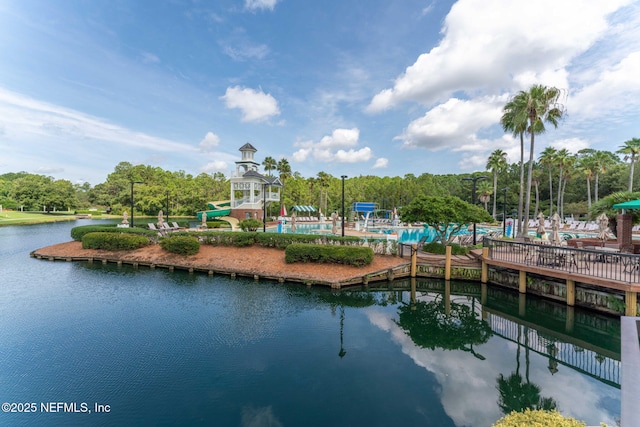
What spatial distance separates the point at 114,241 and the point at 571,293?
2797cm

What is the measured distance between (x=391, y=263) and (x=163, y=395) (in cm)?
1348

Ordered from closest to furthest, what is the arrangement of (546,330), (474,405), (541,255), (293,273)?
(474,405)
(546,330)
(541,255)
(293,273)

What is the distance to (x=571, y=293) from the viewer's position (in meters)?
12.5

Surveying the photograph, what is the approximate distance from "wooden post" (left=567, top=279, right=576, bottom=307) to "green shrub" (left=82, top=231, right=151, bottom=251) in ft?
85.1

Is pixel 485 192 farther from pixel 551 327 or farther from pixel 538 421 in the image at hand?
pixel 538 421

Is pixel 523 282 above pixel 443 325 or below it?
above

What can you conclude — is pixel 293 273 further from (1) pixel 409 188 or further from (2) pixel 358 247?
(1) pixel 409 188

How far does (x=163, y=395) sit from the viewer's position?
689 cm

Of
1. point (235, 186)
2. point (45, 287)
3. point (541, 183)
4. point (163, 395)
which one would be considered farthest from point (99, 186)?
point (541, 183)

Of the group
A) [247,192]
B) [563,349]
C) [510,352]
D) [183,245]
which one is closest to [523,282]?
[563,349]

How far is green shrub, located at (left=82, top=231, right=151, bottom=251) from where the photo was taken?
21.4m

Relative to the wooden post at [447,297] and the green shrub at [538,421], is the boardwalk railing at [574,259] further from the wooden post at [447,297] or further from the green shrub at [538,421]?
the green shrub at [538,421]

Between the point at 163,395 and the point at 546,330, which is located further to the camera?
the point at 546,330

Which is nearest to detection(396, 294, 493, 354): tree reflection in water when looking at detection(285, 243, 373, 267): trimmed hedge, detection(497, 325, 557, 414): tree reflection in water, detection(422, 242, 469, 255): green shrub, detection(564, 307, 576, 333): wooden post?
detection(497, 325, 557, 414): tree reflection in water
